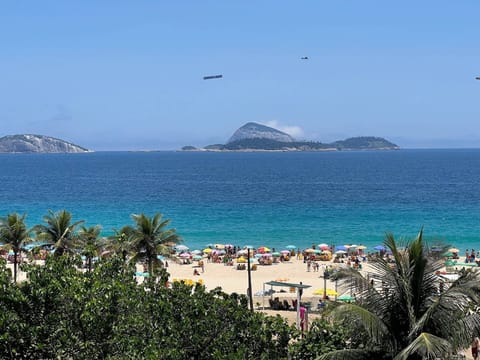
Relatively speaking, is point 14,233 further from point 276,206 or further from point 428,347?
point 276,206

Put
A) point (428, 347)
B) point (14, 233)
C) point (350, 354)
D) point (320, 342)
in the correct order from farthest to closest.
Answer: point (14, 233)
point (320, 342)
point (350, 354)
point (428, 347)

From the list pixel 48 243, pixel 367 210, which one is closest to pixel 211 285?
pixel 48 243

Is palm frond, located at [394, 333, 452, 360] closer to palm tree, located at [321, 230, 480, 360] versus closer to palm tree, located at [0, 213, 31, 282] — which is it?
palm tree, located at [321, 230, 480, 360]

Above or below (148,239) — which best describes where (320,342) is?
below

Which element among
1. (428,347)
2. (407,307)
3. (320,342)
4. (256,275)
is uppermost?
(407,307)

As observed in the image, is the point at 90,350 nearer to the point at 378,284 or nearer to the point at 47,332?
the point at 47,332

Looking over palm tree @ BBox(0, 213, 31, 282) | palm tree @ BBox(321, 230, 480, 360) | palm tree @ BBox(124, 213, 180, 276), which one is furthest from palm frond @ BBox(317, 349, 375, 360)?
palm tree @ BBox(0, 213, 31, 282)

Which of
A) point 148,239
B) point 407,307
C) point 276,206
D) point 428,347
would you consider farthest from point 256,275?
point 276,206

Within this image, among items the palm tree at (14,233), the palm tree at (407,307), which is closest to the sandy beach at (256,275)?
the palm tree at (14,233)
